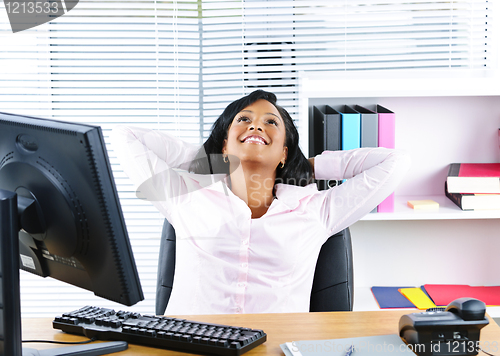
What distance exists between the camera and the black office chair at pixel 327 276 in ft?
4.83

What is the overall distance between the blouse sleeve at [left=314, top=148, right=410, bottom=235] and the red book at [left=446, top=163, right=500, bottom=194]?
0.31 metres

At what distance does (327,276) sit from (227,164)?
562mm

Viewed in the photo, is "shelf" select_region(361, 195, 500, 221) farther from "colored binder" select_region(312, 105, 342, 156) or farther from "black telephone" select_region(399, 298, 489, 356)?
"black telephone" select_region(399, 298, 489, 356)

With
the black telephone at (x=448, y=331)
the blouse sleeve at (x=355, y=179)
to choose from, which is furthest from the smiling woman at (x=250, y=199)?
the black telephone at (x=448, y=331)

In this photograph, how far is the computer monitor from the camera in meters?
0.74

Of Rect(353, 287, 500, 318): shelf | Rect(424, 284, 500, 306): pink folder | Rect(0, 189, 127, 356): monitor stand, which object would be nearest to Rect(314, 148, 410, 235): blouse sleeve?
Rect(353, 287, 500, 318): shelf

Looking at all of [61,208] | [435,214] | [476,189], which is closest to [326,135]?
[435,214]

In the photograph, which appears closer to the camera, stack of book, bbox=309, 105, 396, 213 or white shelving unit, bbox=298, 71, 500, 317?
stack of book, bbox=309, 105, 396, 213

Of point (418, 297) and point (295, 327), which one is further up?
point (295, 327)

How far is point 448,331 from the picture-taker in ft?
2.83

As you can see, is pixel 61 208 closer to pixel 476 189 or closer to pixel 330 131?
pixel 330 131

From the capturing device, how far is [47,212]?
0.79m

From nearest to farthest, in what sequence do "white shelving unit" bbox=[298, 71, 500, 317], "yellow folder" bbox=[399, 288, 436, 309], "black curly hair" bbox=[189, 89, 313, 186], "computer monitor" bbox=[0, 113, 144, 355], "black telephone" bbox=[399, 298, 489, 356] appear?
1. "computer monitor" bbox=[0, 113, 144, 355]
2. "black telephone" bbox=[399, 298, 489, 356]
3. "black curly hair" bbox=[189, 89, 313, 186]
4. "yellow folder" bbox=[399, 288, 436, 309]
5. "white shelving unit" bbox=[298, 71, 500, 317]

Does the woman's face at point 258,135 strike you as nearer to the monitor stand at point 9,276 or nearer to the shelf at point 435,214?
the shelf at point 435,214
